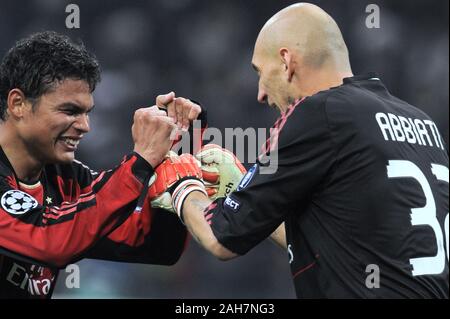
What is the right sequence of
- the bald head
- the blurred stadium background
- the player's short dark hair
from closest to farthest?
the bald head < the player's short dark hair < the blurred stadium background

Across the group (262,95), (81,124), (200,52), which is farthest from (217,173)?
(200,52)

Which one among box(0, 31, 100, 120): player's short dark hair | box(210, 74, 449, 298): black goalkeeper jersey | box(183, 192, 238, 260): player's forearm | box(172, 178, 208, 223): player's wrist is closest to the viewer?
box(210, 74, 449, 298): black goalkeeper jersey

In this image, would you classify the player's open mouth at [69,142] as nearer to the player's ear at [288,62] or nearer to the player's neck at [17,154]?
the player's neck at [17,154]

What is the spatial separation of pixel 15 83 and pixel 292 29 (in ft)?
4.21

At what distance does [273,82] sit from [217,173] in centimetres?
58

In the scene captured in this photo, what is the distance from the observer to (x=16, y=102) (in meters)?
3.12

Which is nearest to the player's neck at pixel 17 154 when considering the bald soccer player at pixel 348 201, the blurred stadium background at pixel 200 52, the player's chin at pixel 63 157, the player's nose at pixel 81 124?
the player's chin at pixel 63 157

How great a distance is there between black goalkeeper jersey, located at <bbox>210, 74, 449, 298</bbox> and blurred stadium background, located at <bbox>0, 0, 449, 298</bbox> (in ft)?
15.6

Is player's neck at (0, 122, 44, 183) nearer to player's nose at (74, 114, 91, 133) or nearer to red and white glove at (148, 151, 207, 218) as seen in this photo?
player's nose at (74, 114, 91, 133)

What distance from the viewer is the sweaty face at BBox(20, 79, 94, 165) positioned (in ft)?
10.1

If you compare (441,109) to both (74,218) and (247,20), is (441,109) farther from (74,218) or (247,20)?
(74,218)

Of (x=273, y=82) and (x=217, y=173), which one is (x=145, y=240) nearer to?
(x=217, y=173)

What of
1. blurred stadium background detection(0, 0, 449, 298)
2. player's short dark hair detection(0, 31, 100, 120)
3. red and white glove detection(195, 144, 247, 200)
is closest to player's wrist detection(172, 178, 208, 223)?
red and white glove detection(195, 144, 247, 200)

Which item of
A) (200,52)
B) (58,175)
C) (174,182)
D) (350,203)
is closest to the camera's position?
(350,203)
